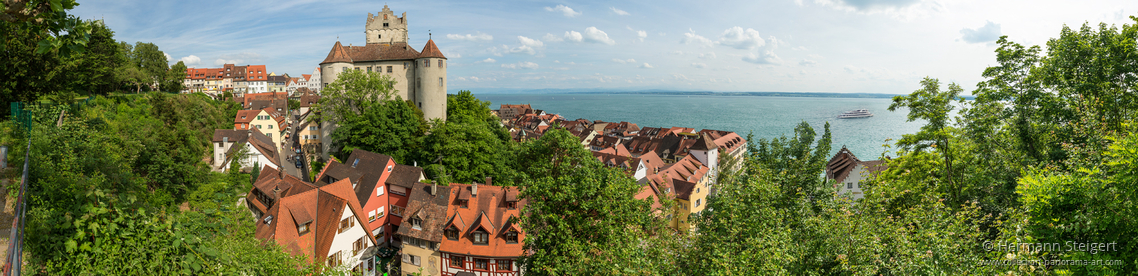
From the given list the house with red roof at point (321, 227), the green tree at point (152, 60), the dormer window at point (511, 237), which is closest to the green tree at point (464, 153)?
the house with red roof at point (321, 227)

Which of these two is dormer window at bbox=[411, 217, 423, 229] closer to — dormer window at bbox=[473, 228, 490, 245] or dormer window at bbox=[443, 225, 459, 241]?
dormer window at bbox=[443, 225, 459, 241]

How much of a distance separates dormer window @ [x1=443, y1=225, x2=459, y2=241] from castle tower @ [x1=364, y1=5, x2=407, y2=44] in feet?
123

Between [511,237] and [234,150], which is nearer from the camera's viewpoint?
[511,237]

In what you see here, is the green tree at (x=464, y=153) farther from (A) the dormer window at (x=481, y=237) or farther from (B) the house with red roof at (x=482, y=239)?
(A) the dormer window at (x=481, y=237)

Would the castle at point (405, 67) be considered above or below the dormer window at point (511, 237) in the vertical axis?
above

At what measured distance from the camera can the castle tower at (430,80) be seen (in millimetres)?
48531

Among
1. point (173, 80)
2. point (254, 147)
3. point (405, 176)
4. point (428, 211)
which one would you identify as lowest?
point (428, 211)

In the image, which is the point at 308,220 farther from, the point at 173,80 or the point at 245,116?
the point at 173,80

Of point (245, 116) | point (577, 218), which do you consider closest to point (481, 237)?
point (577, 218)

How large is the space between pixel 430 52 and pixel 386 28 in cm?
1181

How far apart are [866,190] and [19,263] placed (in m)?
13.8

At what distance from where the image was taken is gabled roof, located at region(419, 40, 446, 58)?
159 ft

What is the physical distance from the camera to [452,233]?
2539cm

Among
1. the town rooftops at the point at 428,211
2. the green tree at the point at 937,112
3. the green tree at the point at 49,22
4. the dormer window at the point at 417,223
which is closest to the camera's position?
the green tree at the point at 49,22
